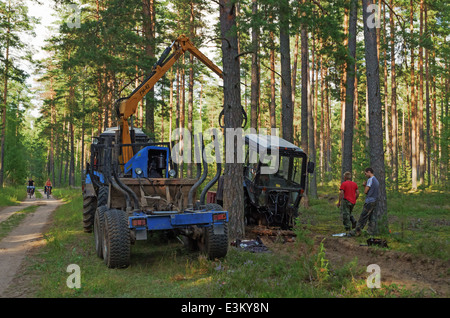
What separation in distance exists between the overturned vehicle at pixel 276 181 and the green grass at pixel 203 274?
2.95 m

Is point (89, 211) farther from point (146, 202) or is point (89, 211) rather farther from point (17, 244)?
point (146, 202)

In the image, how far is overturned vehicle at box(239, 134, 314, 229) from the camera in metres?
12.1

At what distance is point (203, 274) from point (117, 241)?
1.82 metres

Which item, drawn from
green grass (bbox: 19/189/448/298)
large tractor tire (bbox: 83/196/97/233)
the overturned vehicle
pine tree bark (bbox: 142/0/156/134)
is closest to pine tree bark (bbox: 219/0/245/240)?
green grass (bbox: 19/189/448/298)

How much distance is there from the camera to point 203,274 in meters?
7.12

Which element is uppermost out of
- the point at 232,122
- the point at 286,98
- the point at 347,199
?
the point at 286,98

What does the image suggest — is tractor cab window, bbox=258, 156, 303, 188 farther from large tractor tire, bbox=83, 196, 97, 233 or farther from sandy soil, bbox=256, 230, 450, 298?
large tractor tire, bbox=83, 196, 97, 233

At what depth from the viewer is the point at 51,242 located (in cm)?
1005

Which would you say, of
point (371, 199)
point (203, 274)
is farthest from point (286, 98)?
point (203, 274)

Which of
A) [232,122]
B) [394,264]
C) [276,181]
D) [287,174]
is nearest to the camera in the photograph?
[394,264]
